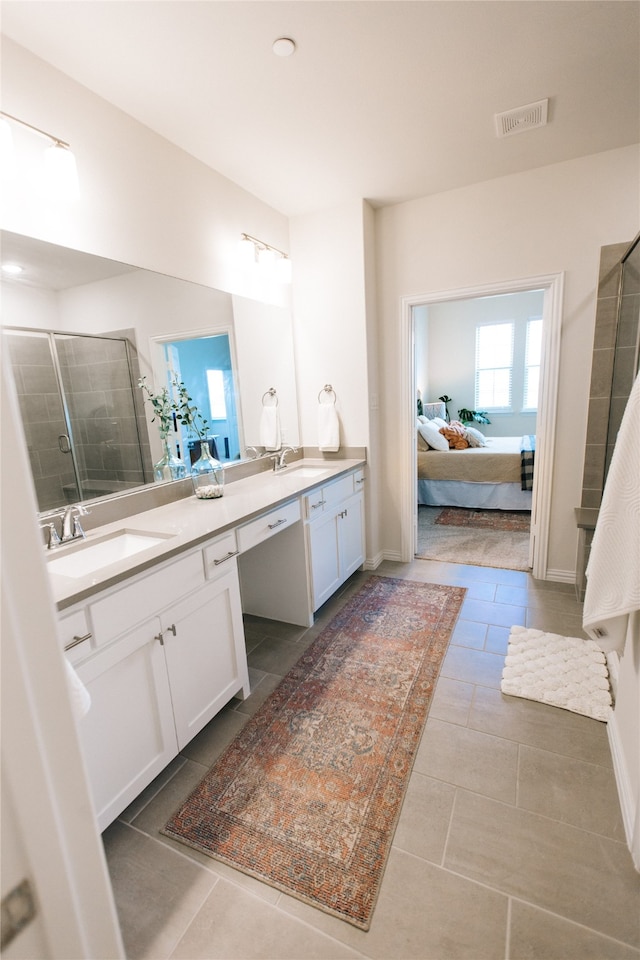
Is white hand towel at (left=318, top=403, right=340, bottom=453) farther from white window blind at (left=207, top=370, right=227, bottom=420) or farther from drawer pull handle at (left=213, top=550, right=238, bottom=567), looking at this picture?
drawer pull handle at (left=213, top=550, right=238, bottom=567)

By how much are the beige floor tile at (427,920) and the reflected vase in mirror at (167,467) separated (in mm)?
1726

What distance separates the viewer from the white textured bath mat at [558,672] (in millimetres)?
1891

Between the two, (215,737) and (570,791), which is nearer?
(570,791)

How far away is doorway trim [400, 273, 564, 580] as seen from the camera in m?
2.75

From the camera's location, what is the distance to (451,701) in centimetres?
196

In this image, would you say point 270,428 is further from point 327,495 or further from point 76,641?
point 76,641

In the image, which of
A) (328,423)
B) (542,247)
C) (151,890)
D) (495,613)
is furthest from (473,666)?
(542,247)

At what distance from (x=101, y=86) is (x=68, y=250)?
68 cm

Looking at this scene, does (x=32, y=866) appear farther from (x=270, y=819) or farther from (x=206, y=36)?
(x=206, y=36)

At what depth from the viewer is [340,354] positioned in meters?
3.13

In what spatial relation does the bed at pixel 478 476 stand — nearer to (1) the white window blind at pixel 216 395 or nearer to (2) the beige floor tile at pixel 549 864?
(1) the white window blind at pixel 216 395

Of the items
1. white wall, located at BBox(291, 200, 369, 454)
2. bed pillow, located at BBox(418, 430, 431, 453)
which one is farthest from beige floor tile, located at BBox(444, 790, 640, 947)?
bed pillow, located at BBox(418, 430, 431, 453)

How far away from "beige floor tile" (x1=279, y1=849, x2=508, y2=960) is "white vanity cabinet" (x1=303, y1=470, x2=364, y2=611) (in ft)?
4.72

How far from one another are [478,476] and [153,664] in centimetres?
392
